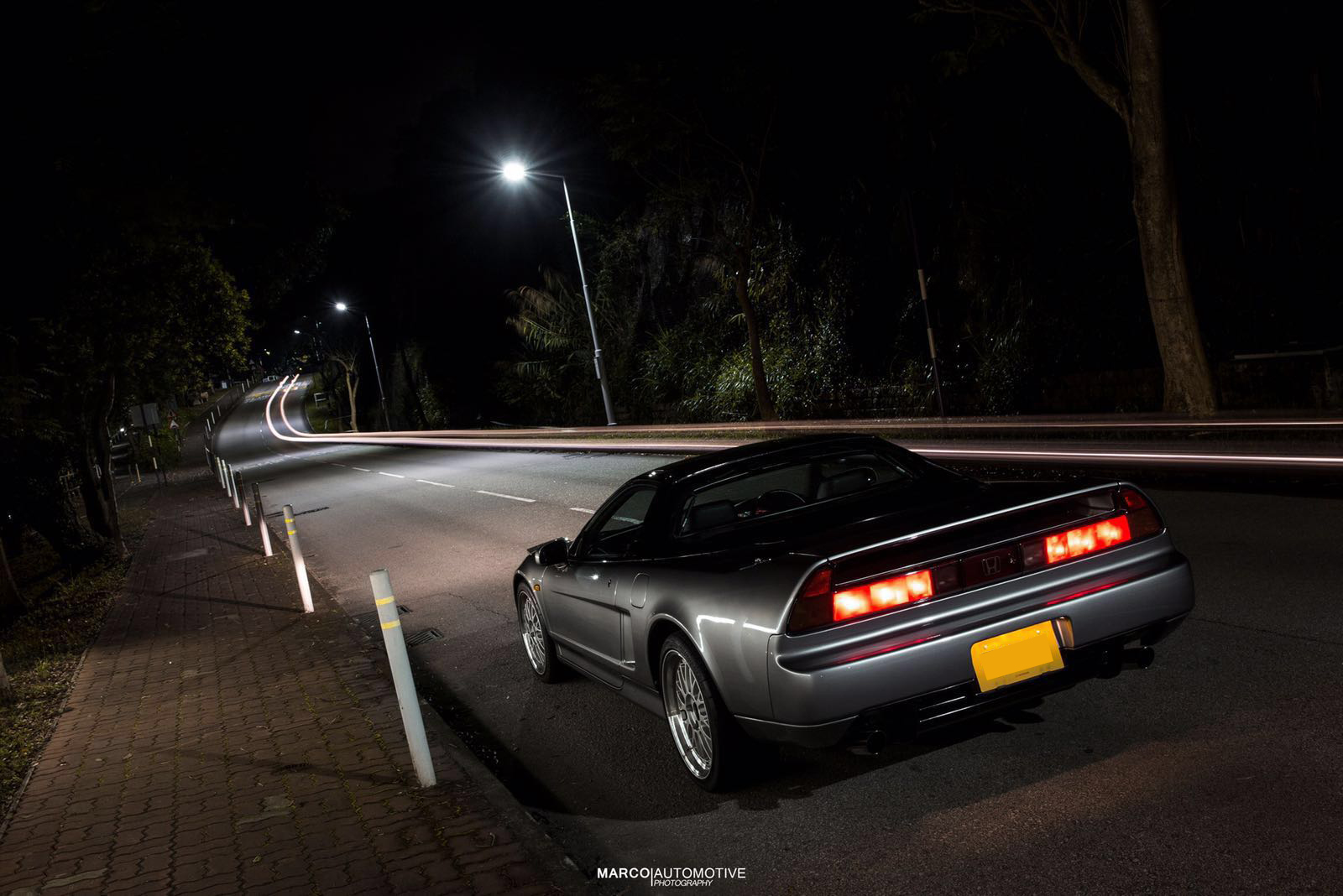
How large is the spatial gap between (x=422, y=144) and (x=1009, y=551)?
7558cm

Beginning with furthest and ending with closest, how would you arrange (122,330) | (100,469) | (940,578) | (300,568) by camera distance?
(100,469)
(122,330)
(300,568)
(940,578)

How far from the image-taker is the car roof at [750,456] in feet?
16.9

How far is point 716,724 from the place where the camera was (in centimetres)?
426

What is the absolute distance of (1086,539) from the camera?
4.14 m

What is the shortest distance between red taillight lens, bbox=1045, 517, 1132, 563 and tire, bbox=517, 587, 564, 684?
132 inches

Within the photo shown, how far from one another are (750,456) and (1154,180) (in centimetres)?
1204

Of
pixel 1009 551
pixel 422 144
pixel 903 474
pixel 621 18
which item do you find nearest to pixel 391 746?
pixel 903 474

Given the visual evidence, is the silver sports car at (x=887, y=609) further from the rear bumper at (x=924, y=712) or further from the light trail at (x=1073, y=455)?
the light trail at (x=1073, y=455)

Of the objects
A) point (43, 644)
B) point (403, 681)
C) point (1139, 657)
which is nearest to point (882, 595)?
point (1139, 657)

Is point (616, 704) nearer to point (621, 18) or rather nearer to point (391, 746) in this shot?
point (391, 746)

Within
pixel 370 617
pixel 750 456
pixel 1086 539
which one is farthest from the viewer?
pixel 370 617

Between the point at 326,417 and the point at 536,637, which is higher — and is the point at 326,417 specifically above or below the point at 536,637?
A: above

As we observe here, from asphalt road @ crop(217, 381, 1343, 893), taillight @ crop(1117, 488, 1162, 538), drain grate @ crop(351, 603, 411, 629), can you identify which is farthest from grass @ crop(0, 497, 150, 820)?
taillight @ crop(1117, 488, 1162, 538)

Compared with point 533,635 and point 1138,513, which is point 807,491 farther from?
point 533,635
